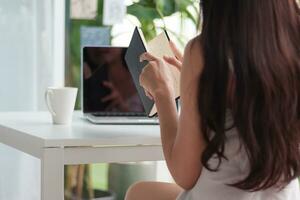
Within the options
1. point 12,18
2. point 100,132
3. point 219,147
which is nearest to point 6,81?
point 12,18

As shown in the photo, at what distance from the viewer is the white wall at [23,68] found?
2062mm

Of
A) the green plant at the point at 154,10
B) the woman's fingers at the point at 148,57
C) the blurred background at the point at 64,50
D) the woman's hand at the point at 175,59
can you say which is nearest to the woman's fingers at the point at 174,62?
the woman's hand at the point at 175,59

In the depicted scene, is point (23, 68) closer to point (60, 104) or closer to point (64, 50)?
point (64, 50)

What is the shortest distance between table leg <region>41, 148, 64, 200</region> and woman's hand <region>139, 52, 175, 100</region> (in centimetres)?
22

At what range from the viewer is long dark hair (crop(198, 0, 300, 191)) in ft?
3.53

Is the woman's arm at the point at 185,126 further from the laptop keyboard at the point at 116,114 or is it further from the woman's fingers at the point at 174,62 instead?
the laptop keyboard at the point at 116,114

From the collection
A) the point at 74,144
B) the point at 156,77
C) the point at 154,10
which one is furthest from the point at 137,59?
the point at 154,10

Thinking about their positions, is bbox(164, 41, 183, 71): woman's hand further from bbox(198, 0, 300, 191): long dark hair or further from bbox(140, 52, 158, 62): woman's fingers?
bbox(198, 0, 300, 191): long dark hair

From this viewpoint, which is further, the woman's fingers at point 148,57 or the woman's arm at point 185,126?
the woman's fingers at point 148,57

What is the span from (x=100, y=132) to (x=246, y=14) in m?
0.45

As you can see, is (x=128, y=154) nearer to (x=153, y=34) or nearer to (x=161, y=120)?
(x=161, y=120)

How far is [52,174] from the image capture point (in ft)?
3.99

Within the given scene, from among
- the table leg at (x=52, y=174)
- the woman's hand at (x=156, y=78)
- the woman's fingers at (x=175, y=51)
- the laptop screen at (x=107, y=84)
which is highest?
the woman's fingers at (x=175, y=51)

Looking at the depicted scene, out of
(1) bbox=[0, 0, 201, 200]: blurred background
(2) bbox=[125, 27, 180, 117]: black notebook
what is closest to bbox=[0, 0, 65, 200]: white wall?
(1) bbox=[0, 0, 201, 200]: blurred background
